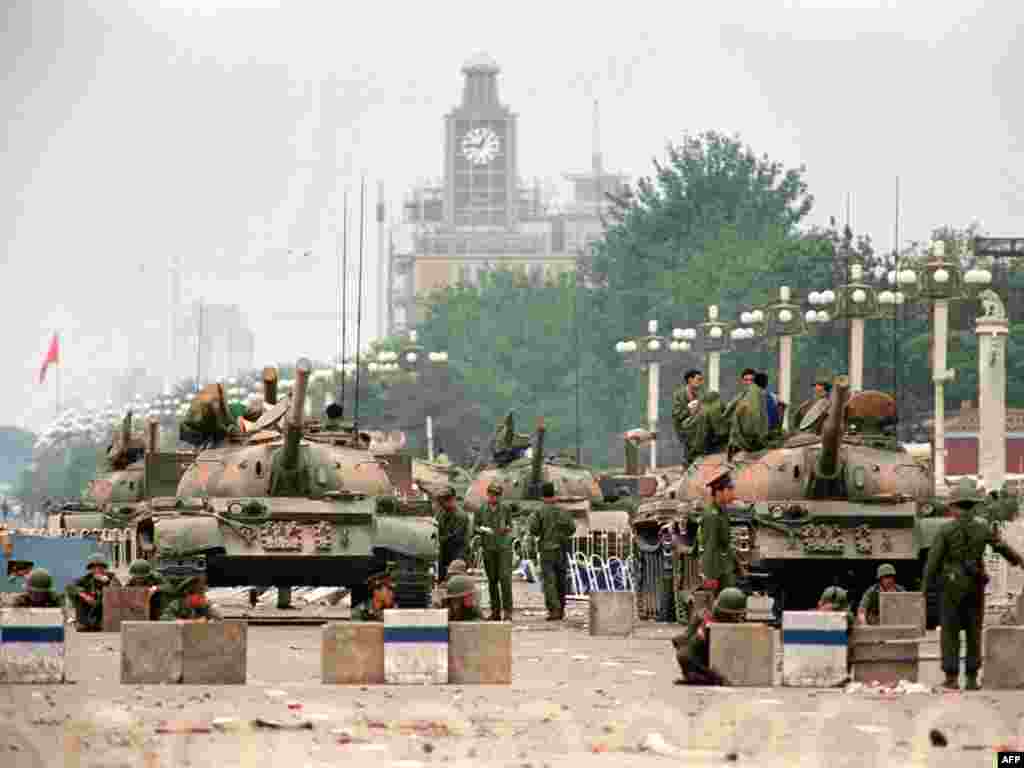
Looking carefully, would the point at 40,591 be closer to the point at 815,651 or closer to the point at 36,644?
the point at 36,644

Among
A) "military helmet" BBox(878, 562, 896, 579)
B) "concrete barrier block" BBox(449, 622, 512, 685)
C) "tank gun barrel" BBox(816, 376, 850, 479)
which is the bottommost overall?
"concrete barrier block" BBox(449, 622, 512, 685)

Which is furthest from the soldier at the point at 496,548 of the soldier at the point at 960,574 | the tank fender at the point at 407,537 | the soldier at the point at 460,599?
the soldier at the point at 960,574

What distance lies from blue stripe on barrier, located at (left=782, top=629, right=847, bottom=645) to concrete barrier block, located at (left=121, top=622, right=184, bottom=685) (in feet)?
16.1

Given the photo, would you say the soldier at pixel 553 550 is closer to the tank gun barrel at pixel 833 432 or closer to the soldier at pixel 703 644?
the tank gun barrel at pixel 833 432

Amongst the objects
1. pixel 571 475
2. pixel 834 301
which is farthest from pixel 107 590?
pixel 834 301

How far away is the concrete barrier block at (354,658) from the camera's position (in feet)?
96.1

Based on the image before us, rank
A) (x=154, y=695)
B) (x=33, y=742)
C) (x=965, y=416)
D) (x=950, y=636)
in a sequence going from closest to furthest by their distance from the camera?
(x=33, y=742) < (x=154, y=695) < (x=950, y=636) < (x=965, y=416)

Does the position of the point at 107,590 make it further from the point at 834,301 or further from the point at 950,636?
the point at 834,301

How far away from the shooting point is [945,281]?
61.3m

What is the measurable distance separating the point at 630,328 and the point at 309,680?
4086 inches

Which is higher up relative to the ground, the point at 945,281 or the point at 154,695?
the point at 945,281

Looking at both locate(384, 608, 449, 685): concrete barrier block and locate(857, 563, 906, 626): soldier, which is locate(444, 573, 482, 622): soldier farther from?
locate(857, 563, 906, 626): soldier

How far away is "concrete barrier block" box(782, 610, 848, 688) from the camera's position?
29.1 m

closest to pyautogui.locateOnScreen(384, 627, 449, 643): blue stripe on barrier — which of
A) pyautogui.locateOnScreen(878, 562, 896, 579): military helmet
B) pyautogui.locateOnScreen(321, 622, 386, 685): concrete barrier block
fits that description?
pyautogui.locateOnScreen(321, 622, 386, 685): concrete barrier block
